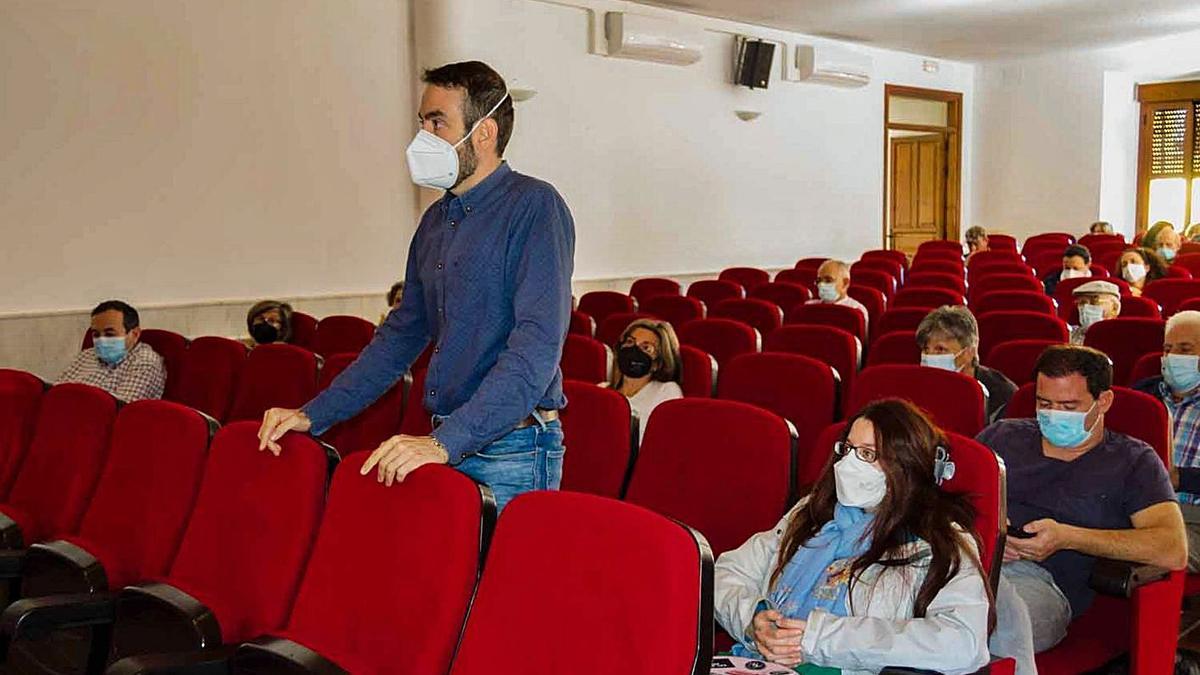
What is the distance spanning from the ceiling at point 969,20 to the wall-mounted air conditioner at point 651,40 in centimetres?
26

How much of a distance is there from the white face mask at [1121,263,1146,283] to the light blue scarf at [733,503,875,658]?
19.3ft

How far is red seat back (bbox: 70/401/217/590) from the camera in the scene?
272cm

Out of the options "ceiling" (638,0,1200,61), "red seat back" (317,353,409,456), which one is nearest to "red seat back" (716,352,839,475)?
"red seat back" (317,353,409,456)

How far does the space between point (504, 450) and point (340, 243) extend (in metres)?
5.86

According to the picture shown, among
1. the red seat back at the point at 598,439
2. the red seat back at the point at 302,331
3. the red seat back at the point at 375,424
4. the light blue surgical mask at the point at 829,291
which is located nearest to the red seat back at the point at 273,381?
the red seat back at the point at 375,424

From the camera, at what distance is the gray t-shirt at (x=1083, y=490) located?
2697mm

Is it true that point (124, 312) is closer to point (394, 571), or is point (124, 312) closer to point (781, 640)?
point (394, 571)

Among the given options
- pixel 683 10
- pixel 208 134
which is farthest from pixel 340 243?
pixel 683 10

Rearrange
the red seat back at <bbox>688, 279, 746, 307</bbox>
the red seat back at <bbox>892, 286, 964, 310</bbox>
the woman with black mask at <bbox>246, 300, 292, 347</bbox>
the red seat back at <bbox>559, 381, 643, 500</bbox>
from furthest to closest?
the red seat back at <bbox>688, 279, 746, 307</bbox> → the red seat back at <bbox>892, 286, 964, 310</bbox> → the woman with black mask at <bbox>246, 300, 292, 347</bbox> → the red seat back at <bbox>559, 381, 643, 500</bbox>

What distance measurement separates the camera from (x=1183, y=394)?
11.8 ft

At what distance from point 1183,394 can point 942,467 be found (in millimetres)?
1796

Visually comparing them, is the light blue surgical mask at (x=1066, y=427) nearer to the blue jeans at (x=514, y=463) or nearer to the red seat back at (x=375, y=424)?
the blue jeans at (x=514, y=463)

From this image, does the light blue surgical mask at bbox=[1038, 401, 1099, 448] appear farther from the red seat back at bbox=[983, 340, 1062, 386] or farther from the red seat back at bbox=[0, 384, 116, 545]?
the red seat back at bbox=[0, 384, 116, 545]

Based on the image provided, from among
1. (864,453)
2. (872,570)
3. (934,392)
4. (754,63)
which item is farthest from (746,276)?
(872,570)
